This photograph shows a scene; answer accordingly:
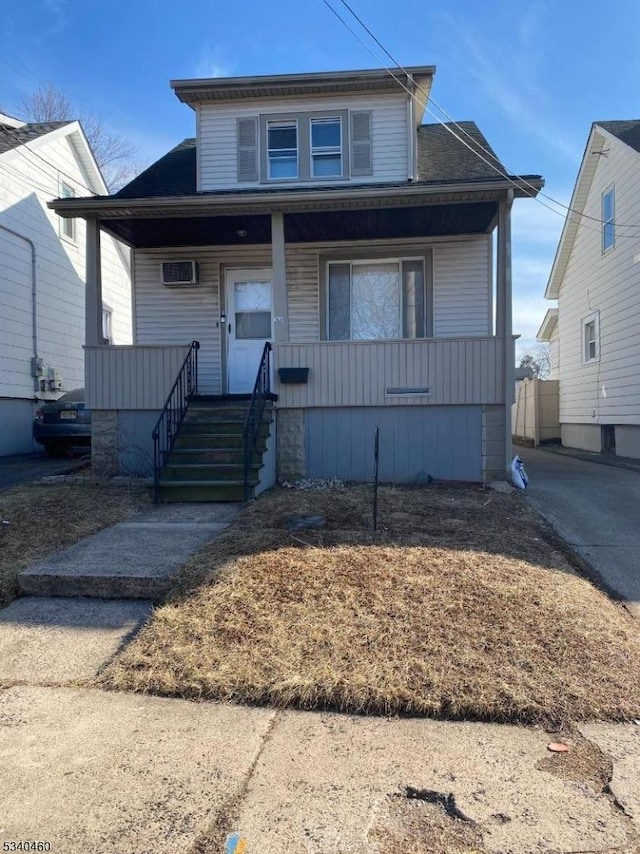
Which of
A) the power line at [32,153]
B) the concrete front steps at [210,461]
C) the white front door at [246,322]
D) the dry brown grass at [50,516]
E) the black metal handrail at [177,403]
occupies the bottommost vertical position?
the dry brown grass at [50,516]

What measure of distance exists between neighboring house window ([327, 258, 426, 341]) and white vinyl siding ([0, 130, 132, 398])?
633 cm

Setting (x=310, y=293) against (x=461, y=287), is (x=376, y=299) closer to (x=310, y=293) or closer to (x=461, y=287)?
(x=310, y=293)

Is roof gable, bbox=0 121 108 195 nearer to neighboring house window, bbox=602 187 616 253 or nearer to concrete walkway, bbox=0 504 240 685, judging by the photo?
concrete walkway, bbox=0 504 240 685

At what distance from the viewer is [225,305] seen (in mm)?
10188

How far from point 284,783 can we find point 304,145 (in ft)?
32.7

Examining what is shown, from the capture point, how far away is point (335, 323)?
1018 cm

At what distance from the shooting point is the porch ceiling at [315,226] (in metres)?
8.64

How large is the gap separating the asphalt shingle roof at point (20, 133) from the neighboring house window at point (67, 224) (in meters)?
1.24

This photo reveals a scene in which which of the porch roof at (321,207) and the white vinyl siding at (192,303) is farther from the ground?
the porch roof at (321,207)

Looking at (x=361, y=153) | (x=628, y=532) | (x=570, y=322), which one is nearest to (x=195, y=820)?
(x=628, y=532)

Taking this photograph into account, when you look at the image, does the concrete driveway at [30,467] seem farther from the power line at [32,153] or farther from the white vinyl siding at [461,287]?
the power line at [32,153]

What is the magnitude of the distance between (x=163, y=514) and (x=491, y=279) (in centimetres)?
650

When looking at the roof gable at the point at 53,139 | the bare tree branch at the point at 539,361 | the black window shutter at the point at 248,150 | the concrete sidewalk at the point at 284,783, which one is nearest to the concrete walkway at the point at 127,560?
the concrete sidewalk at the point at 284,783

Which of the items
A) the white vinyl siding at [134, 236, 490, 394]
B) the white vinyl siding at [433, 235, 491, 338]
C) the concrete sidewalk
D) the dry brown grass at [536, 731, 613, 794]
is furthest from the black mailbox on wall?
the dry brown grass at [536, 731, 613, 794]
